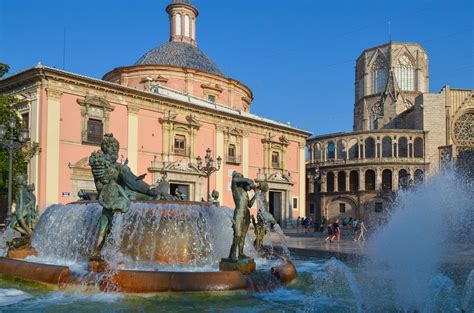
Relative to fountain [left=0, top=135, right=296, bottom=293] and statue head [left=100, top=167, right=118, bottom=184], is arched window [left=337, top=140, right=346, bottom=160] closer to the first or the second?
fountain [left=0, top=135, right=296, bottom=293]

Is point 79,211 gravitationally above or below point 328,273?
above

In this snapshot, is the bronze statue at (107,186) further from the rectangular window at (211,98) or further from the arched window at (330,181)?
the arched window at (330,181)

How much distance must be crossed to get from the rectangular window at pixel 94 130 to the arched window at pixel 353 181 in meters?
29.7

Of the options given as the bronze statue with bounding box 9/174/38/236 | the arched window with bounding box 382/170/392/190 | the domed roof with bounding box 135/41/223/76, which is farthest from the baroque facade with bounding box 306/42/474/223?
the bronze statue with bounding box 9/174/38/236

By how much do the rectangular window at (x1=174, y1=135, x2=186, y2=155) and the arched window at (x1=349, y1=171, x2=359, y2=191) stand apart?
80.3 ft

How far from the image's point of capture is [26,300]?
654 centimetres

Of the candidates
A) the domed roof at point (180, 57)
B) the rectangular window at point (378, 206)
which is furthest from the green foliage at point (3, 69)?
the rectangular window at point (378, 206)

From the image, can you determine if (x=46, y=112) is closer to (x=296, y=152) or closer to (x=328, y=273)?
(x=328, y=273)

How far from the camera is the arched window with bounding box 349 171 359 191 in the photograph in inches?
1814

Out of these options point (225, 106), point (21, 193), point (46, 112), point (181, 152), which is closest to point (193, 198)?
point (181, 152)

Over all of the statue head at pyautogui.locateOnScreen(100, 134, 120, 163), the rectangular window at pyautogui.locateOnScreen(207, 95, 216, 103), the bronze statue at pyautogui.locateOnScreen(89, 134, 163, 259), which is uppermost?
the rectangular window at pyautogui.locateOnScreen(207, 95, 216, 103)

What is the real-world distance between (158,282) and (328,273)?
14.4 feet

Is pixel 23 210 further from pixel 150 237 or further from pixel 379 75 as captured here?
pixel 379 75

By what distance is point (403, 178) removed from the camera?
43.9 meters
